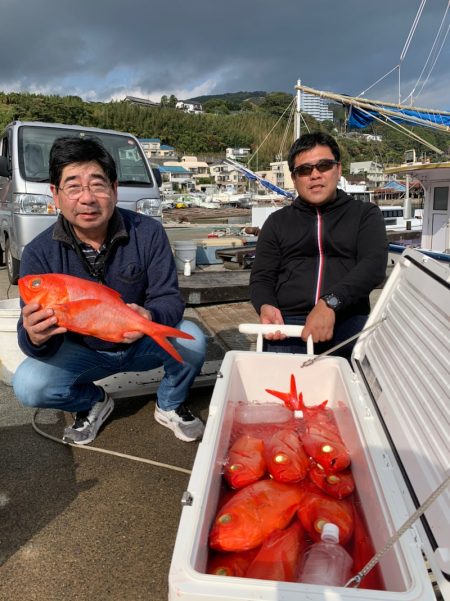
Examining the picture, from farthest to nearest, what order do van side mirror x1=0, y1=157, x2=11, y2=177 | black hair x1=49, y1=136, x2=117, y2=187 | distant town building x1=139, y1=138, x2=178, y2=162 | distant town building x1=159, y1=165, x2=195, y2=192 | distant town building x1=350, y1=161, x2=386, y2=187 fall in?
distant town building x1=139, y1=138, x2=178, y2=162 → distant town building x1=350, y1=161, x2=386, y2=187 → distant town building x1=159, y1=165, x2=195, y2=192 → van side mirror x1=0, y1=157, x2=11, y2=177 → black hair x1=49, y1=136, x2=117, y2=187

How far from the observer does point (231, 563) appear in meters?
1.34

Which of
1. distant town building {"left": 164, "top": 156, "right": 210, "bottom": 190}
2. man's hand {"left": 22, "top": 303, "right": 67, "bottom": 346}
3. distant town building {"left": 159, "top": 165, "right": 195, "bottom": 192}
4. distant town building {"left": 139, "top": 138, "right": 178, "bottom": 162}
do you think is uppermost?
distant town building {"left": 139, "top": 138, "right": 178, "bottom": 162}

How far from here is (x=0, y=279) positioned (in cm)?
755

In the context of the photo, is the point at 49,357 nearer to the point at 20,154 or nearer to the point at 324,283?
the point at 324,283

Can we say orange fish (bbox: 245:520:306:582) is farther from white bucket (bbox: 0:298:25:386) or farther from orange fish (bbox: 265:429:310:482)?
white bucket (bbox: 0:298:25:386)

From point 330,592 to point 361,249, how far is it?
2.24 metres

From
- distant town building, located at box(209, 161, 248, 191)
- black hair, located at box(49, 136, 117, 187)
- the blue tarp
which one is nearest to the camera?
black hair, located at box(49, 136, 117, 187)

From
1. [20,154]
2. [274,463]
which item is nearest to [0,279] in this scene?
[20,154]

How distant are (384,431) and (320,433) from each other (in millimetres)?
339

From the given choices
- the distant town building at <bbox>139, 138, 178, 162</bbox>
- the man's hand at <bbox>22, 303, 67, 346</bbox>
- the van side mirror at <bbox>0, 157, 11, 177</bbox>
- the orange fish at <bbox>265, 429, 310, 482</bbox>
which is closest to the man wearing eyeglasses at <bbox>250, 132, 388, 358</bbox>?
the orange fish at <bbox>265, 429, 310, 482</bbox>

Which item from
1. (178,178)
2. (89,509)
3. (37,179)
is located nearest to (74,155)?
(89,509)

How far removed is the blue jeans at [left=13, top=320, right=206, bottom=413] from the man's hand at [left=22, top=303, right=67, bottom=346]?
15.5 inches

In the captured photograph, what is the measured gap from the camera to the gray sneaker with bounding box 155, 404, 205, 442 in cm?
283

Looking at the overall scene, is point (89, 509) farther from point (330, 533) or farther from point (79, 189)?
point (79, 189)
